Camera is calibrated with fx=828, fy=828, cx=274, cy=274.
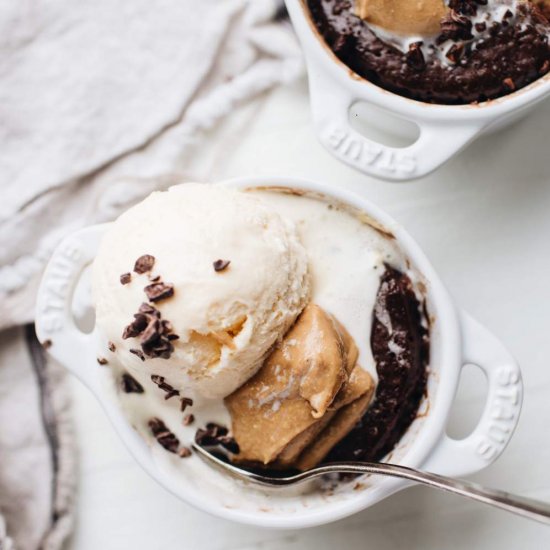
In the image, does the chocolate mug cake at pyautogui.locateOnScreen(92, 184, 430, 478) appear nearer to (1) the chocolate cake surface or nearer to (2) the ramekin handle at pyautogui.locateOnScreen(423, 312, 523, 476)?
(1) the chocolate cake surface

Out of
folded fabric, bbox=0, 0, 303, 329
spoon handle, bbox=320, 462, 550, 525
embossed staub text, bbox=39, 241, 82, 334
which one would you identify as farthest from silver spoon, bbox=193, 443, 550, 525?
folded fabric, bbox=0, 0, 303, 329

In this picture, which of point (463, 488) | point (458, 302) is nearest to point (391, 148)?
point (458, 302)

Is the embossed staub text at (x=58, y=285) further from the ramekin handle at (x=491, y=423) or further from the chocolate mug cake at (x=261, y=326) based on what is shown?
the ramekin handle at (x=491, y=423)

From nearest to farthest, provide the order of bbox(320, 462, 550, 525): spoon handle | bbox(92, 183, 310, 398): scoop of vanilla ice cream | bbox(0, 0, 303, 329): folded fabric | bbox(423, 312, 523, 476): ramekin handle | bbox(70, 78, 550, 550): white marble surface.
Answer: bbox(320, 462, 550, 525): spoon handle, bbox(92, 183, 310, 398): scoop of vanilla ice cream, bbox(423, 312, 523, 476): ramekin handle, bbox(70, 78, 550, 550): white marble surface, bbox(0, 0, 303, 329): folded fabric

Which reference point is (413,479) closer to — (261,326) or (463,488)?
(463,488)

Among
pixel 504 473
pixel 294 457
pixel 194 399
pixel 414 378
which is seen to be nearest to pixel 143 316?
pixel 194 399

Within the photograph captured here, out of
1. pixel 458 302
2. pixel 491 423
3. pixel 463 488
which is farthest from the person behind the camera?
pixel 458 302

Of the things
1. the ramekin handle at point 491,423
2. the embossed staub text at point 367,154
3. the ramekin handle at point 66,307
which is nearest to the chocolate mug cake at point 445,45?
the embossed staub text at point 367,154
